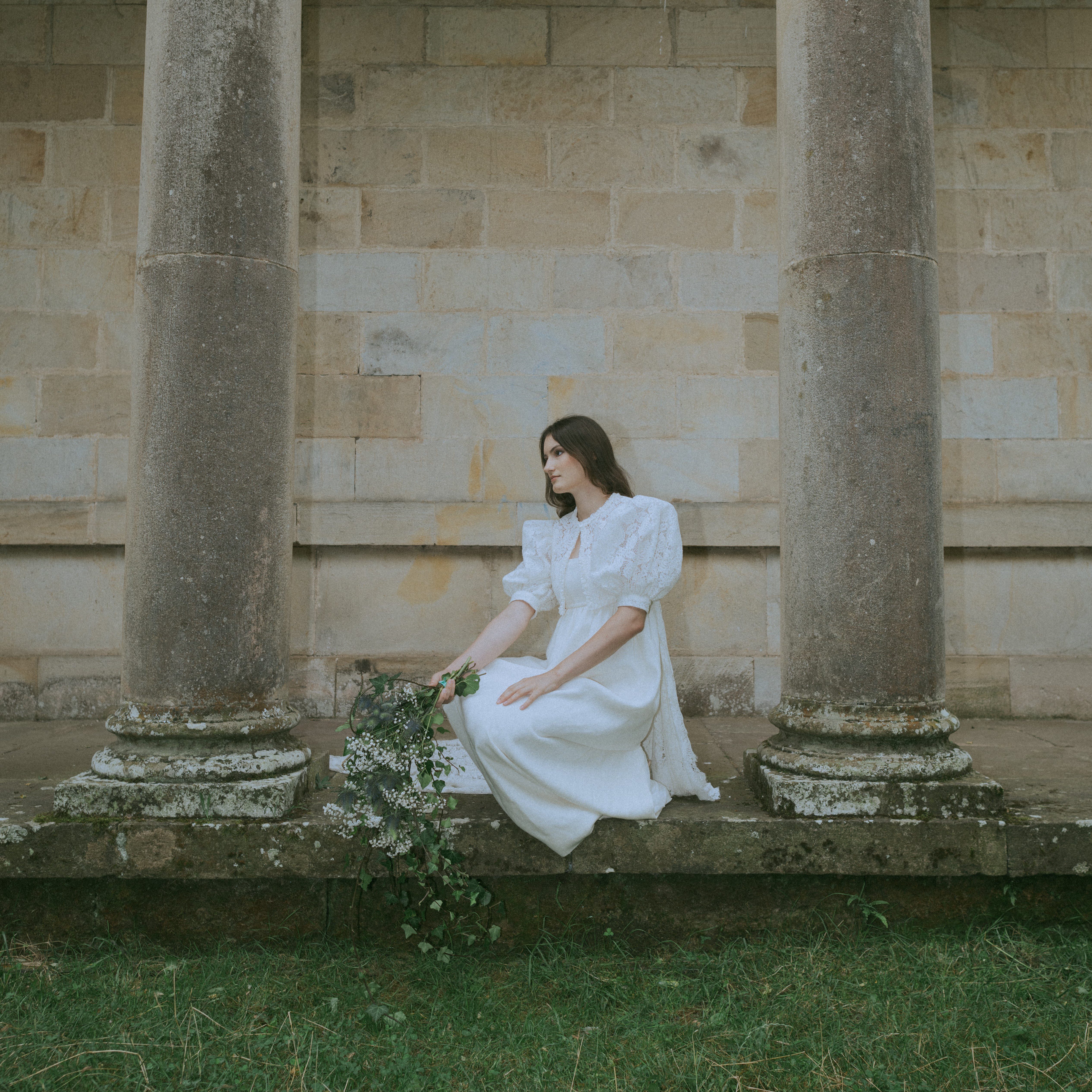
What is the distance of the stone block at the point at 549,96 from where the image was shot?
5633 mm

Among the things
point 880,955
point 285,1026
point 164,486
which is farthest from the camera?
point 164,486

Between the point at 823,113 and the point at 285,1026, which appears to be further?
the point at 823,113

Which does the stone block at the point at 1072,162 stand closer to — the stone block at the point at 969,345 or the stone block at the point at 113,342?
the stone block at the point at 969,345

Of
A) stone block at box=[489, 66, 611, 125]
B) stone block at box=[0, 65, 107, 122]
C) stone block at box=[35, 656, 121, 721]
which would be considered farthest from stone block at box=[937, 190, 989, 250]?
stone block at box=[35, 656, 121, 721]

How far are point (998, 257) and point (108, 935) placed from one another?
5867mm

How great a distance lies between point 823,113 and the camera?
130 inches

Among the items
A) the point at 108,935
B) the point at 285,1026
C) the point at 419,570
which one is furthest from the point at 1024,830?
the point at 419,570

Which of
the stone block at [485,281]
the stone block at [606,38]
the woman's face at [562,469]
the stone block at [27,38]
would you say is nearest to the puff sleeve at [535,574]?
the woman's face at [562,469]

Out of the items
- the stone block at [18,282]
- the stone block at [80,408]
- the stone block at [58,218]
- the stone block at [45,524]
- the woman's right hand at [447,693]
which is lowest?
the woman's right hand at [447,693]

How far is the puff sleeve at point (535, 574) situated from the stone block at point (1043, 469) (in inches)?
133

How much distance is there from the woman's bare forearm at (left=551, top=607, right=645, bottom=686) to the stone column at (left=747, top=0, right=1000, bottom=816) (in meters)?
0.64

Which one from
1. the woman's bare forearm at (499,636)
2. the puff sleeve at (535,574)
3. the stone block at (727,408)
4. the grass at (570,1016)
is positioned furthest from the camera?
the stone block at (727,408)

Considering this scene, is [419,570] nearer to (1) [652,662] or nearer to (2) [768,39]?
(1) [652,662]

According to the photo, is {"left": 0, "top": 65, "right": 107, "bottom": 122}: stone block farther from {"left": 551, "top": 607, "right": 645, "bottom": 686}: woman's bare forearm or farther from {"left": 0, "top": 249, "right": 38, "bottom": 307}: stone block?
{"left": 551, "top": 607, "right": 645, "bottom": 686}: woman's bare forearm
